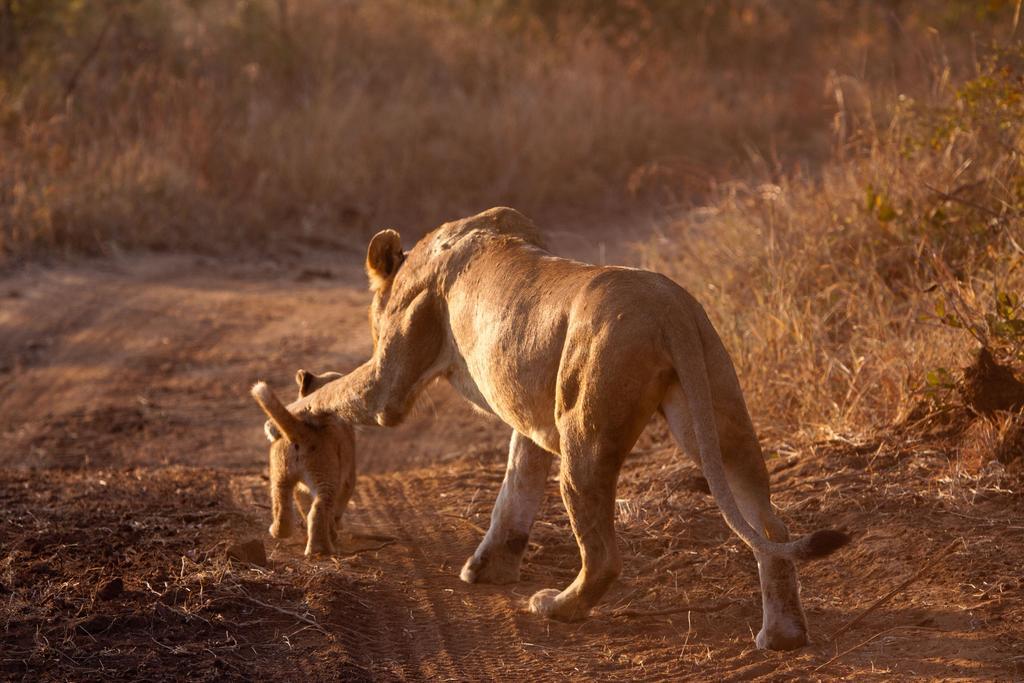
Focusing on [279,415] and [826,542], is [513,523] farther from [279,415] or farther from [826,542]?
[826,542]

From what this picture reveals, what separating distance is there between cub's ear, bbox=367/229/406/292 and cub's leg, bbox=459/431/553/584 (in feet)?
2.95

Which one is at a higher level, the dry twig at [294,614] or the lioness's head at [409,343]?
the lioness's head at [409,343]

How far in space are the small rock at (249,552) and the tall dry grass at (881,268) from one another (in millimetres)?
2446

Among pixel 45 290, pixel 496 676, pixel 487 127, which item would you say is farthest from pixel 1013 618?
Result: pixel 487 127

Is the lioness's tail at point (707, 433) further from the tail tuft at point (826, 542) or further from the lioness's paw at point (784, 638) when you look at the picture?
the lioness's paw at point (784, 638)

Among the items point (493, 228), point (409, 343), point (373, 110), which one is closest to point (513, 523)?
point (409, 343)

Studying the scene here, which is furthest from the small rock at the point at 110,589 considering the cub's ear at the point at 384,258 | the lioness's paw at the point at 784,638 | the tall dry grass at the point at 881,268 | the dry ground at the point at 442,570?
the tall dry grass at the point at 881,268

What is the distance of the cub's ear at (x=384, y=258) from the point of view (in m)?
5.54

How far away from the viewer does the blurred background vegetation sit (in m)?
6.78

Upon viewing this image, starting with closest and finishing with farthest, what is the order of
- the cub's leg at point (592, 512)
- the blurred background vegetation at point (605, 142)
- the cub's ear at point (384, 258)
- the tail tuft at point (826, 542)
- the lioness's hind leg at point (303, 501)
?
the tail tuft at point (826, 542), the cub's leg at point (592, 512), the cub's ear at point (384, 258), the lioness's hind leg at point (303, 501), the blurred background vegetation at point (605, 142)

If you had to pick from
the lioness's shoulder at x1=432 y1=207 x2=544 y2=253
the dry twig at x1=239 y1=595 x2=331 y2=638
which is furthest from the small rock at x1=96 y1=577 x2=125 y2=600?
the lioness's shoulder at x1=432 y1=207 x2=544 y2=253

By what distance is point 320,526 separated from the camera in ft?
17.9

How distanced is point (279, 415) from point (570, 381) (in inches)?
64.5

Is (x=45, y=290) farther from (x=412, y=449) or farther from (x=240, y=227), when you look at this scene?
(x=412, y=449)
